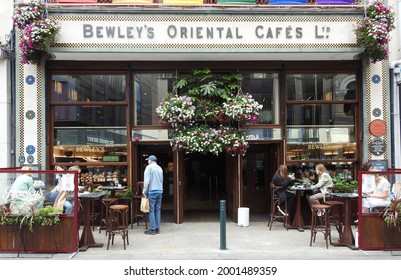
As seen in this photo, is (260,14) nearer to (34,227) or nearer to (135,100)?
(135,100)

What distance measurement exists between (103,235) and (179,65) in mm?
5124

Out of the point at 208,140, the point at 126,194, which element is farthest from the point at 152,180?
the point at 208,140

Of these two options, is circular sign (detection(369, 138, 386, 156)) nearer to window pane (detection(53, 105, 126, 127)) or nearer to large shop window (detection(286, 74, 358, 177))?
large shop window (detection(286, 74, 358, 177))

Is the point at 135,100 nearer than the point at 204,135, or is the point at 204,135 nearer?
the point at 204,135

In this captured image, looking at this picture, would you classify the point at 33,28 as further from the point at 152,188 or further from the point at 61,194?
the point at 152,188

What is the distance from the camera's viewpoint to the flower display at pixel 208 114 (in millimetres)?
10938

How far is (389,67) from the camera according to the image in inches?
466

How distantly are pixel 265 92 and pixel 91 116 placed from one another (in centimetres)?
513

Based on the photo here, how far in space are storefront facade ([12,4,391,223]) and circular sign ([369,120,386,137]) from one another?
0.09 m

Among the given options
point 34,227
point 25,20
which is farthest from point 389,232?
point 25,20

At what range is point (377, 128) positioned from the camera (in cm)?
1173

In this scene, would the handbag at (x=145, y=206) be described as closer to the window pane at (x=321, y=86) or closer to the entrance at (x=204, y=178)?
the window pane at (x=321, y=86)

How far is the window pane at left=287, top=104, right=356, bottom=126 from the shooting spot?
1211 cm

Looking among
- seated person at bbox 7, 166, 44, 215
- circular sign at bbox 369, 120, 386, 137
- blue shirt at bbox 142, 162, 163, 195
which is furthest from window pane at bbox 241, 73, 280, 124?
seated person at bbox 7, 166, 44, 215
